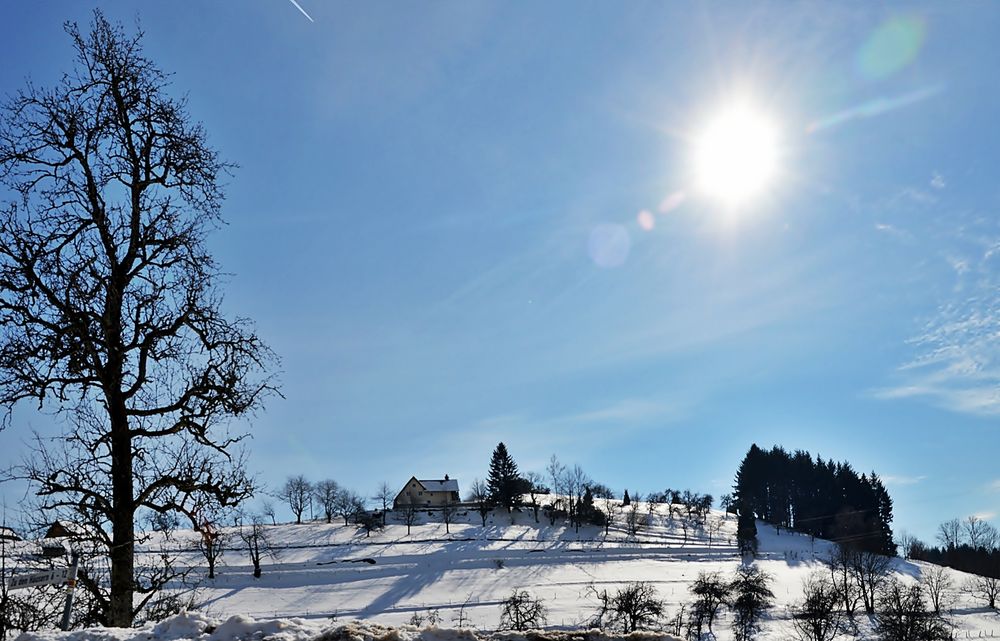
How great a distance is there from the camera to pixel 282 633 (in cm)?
504

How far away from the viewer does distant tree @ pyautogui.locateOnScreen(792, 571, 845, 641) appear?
43.5 metres

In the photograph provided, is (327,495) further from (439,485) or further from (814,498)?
(814,498)

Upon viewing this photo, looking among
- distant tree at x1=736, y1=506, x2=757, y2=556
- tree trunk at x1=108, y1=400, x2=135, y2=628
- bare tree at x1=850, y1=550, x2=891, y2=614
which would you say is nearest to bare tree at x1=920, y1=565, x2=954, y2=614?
bare tree at x1=850, y1=550, x2=891, y2=614

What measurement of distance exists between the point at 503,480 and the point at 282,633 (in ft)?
382

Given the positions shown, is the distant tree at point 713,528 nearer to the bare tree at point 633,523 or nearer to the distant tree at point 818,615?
the bare tree at point 633,523

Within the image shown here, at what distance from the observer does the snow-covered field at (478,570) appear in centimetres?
5503

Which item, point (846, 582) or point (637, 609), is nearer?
point (637, 609)

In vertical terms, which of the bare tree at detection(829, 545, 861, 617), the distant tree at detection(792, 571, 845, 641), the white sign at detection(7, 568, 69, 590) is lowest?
the bare tree at detection(829, 545, 861, 617)

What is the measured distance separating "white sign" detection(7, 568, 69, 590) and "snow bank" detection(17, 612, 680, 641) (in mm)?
1438

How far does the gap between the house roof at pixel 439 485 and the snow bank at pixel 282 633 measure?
13584 centimetres

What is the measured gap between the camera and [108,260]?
744cm

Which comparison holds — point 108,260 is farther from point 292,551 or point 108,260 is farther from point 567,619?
point 292,551

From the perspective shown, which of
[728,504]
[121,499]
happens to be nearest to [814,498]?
[728,504]

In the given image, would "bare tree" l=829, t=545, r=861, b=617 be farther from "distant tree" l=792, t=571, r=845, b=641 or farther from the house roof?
the house roof
